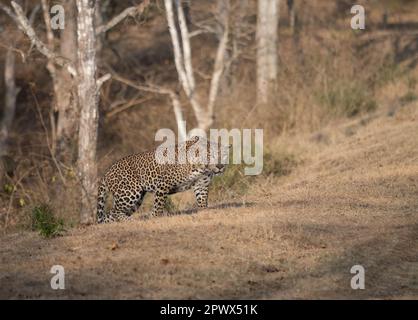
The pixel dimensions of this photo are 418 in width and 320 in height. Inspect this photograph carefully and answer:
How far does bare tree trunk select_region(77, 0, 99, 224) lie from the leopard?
1013mm

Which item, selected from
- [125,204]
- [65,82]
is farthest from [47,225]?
Answer: [65,82]

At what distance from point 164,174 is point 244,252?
3249 millimetres

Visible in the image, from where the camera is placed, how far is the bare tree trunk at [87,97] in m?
14.8

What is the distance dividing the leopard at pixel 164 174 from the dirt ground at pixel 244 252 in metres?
0.58

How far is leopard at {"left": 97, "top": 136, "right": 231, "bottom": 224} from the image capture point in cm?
1360

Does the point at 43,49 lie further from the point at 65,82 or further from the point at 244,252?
the point at 244,252

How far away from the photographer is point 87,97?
1484 centimetres

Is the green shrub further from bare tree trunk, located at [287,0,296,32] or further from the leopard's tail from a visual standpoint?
bare tree trunk, located at [287,0,296,32]

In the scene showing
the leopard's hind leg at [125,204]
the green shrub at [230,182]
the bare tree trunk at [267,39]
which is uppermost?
the bare tree trunk at [267,39]

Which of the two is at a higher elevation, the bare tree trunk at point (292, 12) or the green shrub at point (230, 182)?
the bare tree trunk at point (292, 12)

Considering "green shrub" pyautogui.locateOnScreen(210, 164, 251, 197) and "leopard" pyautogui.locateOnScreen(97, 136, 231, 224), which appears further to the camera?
"green shrub" pyautogui.locateOnScreen(210, 164, 251, 197)

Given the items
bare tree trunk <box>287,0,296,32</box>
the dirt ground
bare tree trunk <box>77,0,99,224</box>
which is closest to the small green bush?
the dirt ground
